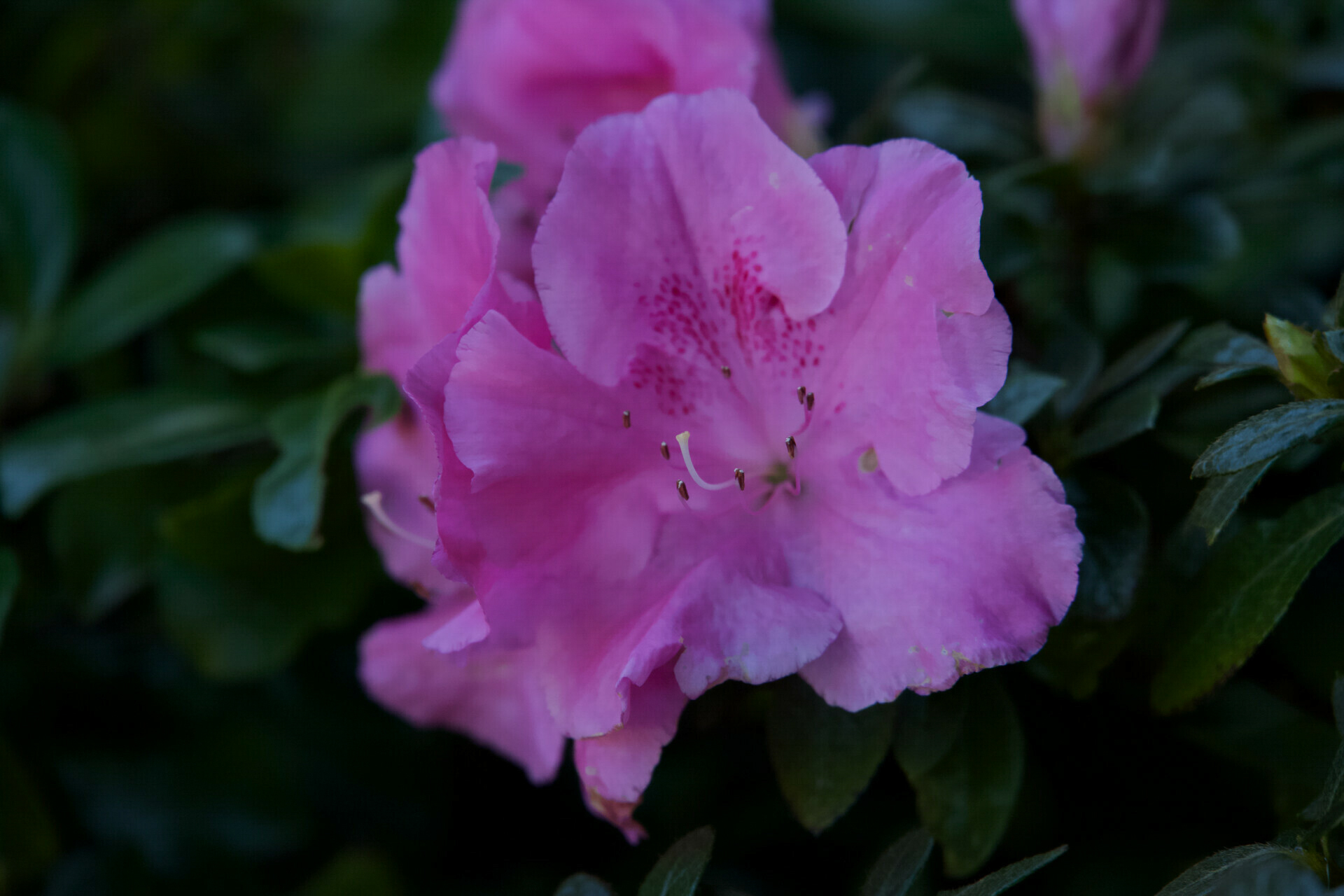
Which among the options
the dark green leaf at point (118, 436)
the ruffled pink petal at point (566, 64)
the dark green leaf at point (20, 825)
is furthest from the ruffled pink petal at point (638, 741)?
the dark green leaf at point (20, 825)

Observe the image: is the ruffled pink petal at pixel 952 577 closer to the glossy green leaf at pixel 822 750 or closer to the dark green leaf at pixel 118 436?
the glossy green leaf at pixel 822 750

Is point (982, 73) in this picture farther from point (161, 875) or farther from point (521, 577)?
point (161, 875)

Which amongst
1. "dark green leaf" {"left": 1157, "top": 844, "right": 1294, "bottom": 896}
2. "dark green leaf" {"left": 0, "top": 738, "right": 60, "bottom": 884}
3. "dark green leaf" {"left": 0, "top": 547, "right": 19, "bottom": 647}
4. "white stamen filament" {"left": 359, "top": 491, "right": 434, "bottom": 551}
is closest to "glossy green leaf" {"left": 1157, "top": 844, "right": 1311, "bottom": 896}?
"dark green leaf" {"left": 1157, "top": 844, "right": 1294, "bottom": 896}

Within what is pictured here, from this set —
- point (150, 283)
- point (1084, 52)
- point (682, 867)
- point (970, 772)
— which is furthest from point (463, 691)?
point (1084, 52)

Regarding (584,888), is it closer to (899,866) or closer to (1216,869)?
(899,866)

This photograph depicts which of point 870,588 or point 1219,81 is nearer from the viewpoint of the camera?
point 870,588

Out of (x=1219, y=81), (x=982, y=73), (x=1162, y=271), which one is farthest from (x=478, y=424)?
Result: (x=982, y=73)
